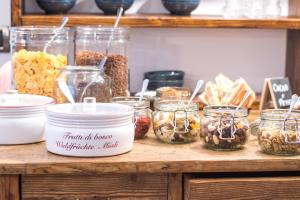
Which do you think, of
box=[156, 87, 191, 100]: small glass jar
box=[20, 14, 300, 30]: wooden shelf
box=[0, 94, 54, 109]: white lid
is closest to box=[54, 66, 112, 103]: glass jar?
box=[0, 94, 54, 109]: white lid

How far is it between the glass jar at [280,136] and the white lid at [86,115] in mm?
329

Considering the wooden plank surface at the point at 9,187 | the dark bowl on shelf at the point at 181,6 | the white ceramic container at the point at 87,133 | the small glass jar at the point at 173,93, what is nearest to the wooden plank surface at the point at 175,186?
the white ceramic container at the point at 87,133

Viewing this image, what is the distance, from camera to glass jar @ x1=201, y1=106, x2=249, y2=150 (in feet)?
4.95

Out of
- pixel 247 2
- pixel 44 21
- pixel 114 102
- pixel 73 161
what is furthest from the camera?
pixel 247 2

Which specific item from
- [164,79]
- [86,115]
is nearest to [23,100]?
[86,115]

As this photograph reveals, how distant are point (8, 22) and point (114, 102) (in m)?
0.91

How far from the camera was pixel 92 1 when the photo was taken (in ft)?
8.16

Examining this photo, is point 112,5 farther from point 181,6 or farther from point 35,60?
point 35,60

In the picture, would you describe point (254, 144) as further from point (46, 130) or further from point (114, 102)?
point (46, 130)

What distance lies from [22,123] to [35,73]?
0.27 meters

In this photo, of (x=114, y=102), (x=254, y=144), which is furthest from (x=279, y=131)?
(x=114, y=102)

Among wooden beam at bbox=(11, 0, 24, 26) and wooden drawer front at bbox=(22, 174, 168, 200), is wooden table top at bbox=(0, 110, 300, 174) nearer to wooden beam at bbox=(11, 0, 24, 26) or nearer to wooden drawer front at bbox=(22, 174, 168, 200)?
wooden drawer front at bbox=(22, 174, 168, 200)

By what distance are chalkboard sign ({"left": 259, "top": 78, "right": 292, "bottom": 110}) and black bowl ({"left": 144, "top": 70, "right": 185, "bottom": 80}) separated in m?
0.39

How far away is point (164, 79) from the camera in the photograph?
240cm
